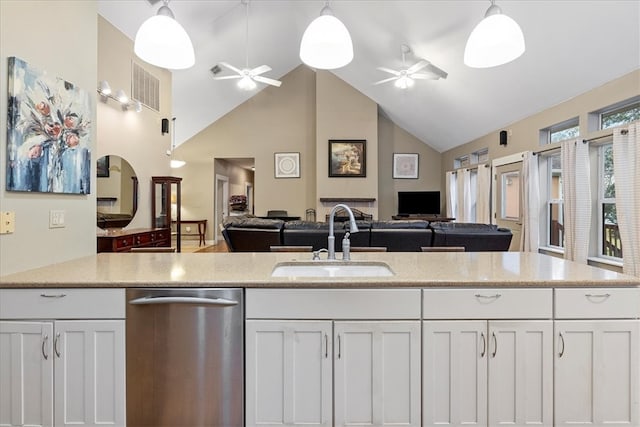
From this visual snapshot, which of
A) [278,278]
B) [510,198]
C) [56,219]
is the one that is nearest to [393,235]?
[278,278]

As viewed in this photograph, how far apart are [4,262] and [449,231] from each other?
12.5 feet

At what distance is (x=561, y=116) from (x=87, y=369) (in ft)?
17.6

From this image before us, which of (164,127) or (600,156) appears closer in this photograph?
(600,156)

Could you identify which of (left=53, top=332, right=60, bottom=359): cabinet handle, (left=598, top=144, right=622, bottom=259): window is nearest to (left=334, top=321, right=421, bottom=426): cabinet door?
(left=53, top=332, right=60, bottom=359): cabinet handle

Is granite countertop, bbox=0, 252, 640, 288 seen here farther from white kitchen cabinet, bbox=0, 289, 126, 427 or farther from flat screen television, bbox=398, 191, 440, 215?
flat screen television, bbox=398, 191, 440, 215

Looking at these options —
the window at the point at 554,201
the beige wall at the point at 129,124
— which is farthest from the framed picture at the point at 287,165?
the window at the point at 554,201

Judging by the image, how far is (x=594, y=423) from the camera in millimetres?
1552

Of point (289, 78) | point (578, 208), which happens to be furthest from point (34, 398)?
point (289, 78)

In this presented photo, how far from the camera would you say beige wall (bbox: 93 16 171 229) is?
14.5 ft

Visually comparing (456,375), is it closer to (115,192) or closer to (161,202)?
(115,192)

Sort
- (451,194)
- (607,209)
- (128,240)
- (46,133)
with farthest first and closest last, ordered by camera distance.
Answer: (451,194) < (128,240) < (607,209) < (46,133)

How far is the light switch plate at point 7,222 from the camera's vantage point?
64.8 inches

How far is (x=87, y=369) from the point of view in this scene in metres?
1.54

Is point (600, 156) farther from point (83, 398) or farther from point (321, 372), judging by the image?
point (83, 398)
